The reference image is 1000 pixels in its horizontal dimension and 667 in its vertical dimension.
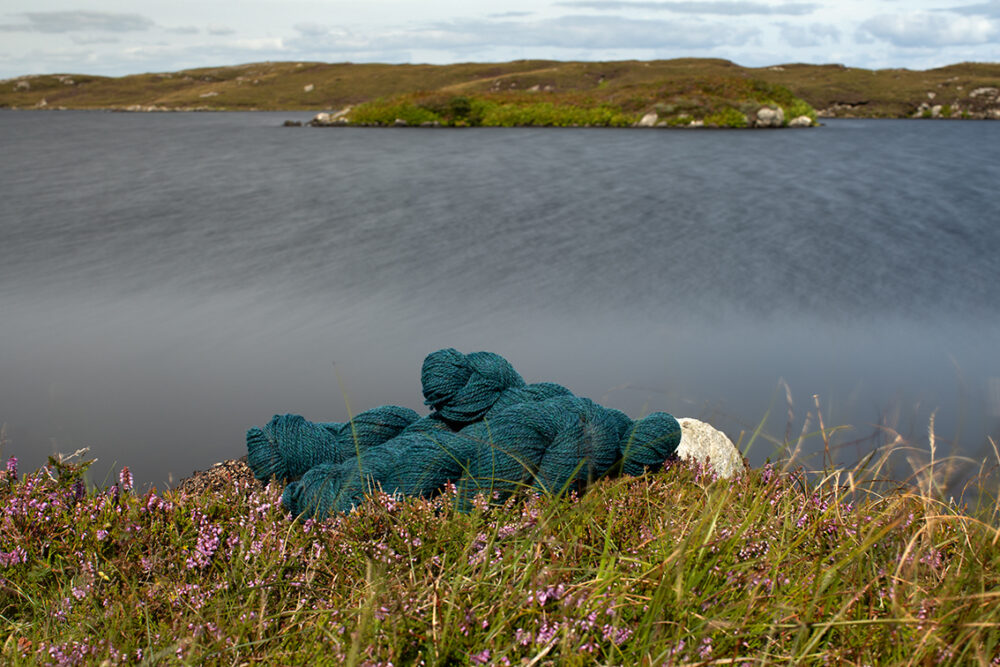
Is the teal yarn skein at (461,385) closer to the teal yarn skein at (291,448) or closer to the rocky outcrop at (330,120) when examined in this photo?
the teal yarn skein at (291,448)

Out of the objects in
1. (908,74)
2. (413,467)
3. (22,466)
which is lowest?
(22,466)

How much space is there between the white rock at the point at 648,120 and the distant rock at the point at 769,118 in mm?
4061

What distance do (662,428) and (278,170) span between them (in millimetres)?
15823

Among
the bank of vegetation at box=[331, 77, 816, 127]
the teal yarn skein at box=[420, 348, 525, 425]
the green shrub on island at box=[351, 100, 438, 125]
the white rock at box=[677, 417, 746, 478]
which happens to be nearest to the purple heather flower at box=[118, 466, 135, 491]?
the teal yarn skein at box=[420, 348, 525, 425]

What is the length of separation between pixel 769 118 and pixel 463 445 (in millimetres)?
31813

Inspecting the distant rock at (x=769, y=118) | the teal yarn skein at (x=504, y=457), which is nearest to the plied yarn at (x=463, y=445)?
the teal yarn skein at (x=504, y=457)

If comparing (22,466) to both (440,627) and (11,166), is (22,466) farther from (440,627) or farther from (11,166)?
(11,166)

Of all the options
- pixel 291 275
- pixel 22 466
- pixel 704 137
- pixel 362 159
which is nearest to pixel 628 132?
pixel 704 137

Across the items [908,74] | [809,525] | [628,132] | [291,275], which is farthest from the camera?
[908,74]

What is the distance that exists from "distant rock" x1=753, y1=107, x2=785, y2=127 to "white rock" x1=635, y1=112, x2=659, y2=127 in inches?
160

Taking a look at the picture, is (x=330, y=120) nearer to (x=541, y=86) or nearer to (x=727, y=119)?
(x=727, y=119)

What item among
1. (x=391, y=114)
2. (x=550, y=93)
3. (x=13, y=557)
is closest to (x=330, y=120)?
(x=391, y=114)

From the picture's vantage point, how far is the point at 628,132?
2767 centimetres

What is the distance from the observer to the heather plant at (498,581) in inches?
69.2
